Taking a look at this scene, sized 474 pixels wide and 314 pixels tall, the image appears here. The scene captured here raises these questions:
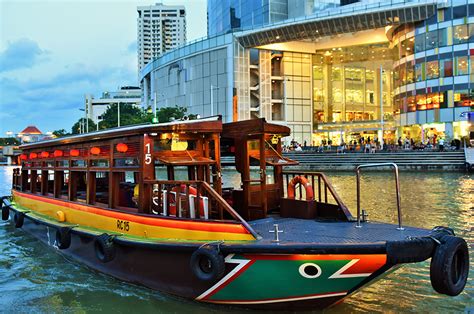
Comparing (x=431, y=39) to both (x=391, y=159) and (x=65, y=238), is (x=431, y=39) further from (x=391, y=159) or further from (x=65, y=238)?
(x=65, y=238)

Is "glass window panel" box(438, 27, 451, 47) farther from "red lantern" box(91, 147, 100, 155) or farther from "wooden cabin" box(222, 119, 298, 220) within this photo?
"red lantern" box(91, 147, 100, 155)

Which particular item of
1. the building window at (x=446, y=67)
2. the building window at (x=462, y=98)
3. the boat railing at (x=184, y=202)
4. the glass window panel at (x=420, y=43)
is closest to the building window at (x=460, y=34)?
the building window at (x=446, y=67)

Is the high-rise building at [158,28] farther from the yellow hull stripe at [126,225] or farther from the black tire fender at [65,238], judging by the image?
the black tire fender at [65,238]

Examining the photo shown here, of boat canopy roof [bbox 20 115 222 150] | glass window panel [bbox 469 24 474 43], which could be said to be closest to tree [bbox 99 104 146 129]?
glass window panel [bbox 469 24 474 43]

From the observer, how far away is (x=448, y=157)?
111 ft

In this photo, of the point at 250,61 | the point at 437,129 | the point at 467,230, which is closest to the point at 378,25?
the point at 437,129

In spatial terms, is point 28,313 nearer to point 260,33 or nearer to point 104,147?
point 104,147

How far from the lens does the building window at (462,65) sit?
1662 inches

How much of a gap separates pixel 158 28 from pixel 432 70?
14859 cm

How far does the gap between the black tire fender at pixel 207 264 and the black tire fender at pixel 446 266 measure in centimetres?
229

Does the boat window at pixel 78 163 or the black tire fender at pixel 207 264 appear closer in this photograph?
the black tire fender at pixel 207 264

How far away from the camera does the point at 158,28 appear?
17738 centimetres

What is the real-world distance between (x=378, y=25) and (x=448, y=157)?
19350 millimetres

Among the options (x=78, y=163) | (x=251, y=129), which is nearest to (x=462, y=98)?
(x=251, y=129)
